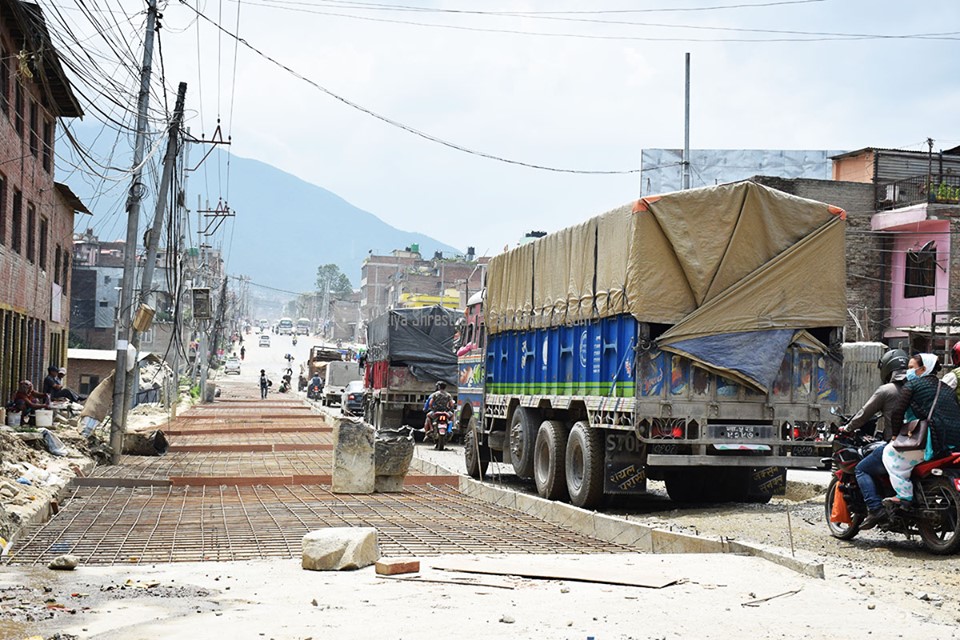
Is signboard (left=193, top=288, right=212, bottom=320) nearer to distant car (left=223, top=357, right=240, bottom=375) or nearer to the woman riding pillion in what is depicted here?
the woman riding pillion

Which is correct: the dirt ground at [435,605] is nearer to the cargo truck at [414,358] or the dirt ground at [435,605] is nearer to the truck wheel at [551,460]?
the truck wheel at [551,460]

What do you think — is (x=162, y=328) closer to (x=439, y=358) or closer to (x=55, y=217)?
(x=55, y=217)

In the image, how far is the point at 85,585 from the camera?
778cm

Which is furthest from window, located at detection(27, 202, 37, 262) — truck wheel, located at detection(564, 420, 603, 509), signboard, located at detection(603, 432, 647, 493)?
signboard, located at detection(603, 432, 647, 493)

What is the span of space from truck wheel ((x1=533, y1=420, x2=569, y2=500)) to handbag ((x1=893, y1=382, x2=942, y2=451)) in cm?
Answer: 574

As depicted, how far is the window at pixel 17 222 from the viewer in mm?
27844

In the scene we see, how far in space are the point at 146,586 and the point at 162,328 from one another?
91.0m

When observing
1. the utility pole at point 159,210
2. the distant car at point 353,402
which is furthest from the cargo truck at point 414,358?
the distant car at point 353,402

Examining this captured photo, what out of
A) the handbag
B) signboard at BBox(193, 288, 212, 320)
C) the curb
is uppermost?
signboard at BBox(193, 288, 212, 320)

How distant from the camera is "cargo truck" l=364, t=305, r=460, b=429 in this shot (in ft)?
101

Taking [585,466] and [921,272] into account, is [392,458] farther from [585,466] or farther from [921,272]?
[921,272]

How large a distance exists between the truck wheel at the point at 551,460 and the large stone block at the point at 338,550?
5.96 metres

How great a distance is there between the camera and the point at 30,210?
30.1 metres

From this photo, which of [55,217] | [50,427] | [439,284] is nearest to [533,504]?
[50,427]
